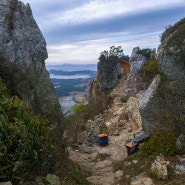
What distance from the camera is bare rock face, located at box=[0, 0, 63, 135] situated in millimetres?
10562

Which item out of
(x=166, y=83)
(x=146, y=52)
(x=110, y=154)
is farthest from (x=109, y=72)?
(x=166, y=83)

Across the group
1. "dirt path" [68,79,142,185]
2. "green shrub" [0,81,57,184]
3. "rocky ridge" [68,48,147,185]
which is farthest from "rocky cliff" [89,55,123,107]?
"green shrub" [0,81,57,184]

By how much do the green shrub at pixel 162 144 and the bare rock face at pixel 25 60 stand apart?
3632mm

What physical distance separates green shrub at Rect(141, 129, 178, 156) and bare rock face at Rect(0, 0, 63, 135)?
3632 mm

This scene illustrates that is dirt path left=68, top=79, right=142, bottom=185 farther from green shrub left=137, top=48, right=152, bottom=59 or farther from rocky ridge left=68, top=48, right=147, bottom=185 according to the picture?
green shrub left=137, top=48, right=152, bottom=59

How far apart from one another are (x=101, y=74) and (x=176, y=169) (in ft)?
83.3

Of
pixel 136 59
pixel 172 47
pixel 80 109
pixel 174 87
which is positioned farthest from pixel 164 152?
pixel 136 59

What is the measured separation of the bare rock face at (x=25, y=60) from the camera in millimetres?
10562

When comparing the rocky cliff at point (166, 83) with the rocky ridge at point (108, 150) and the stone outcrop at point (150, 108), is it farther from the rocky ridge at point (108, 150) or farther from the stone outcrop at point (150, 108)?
the rocky ridge at point (108, 150)

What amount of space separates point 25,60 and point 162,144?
206 inches

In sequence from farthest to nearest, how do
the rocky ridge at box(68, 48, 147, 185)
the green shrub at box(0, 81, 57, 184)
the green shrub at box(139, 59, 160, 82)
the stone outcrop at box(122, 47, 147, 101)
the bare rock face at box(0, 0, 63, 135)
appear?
the stone outcrop at box(122, 47, 147, 101)
the green shrub at box(139, 59, 160, 82)
the bare rock face at box(0, 0, 63, 135)
the rocky ridge at box(68, 48, 147, 185)
the green shrub at box(0, 81, 57, 184)

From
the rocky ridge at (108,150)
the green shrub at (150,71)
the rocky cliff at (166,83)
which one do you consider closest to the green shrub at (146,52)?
the green shrub at (150,71)

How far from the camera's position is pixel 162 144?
9430mm

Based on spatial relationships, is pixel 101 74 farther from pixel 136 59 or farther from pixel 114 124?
pixel 114 124
